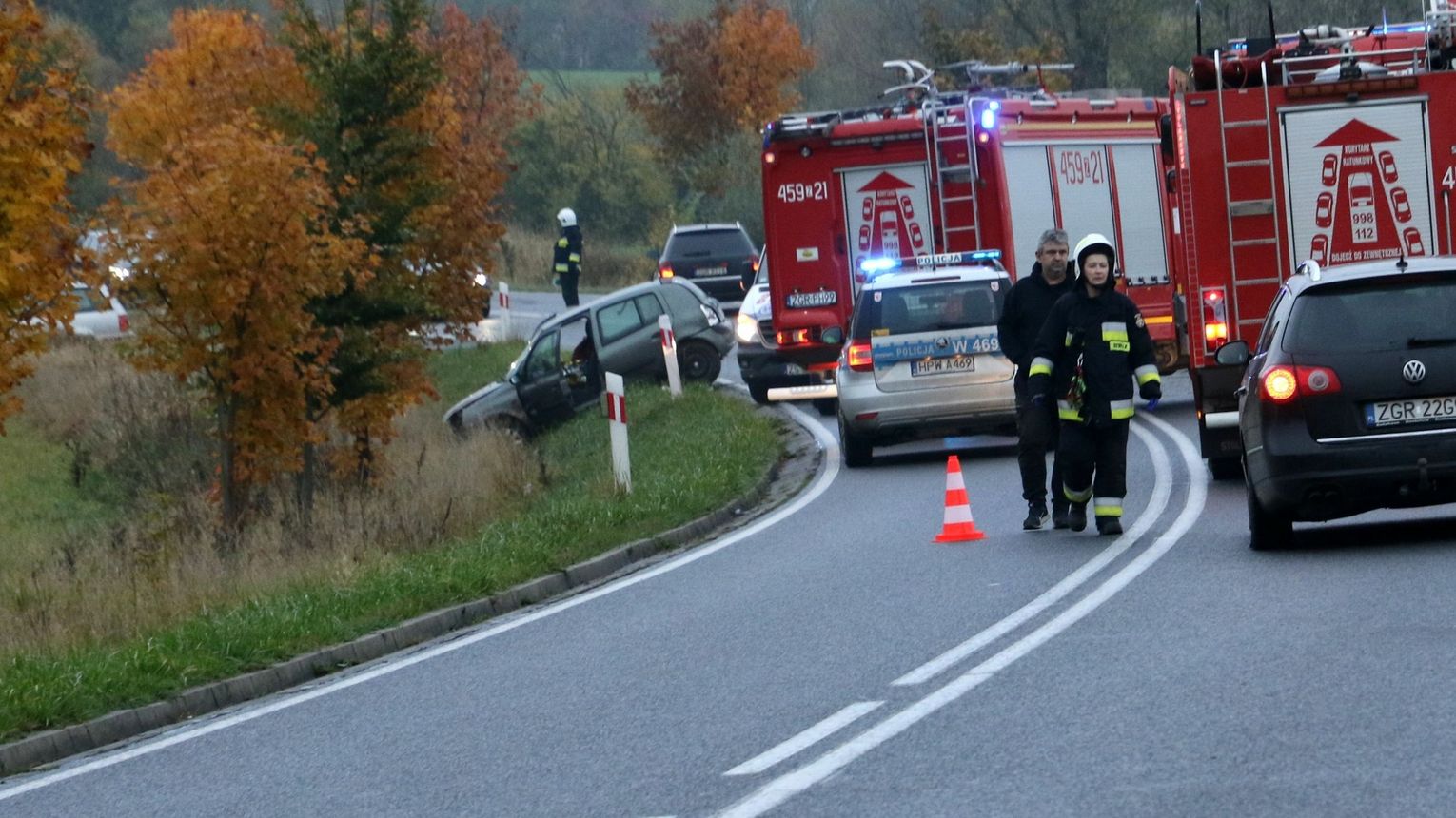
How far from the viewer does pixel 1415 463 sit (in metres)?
11.8

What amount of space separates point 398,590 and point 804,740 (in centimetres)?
568

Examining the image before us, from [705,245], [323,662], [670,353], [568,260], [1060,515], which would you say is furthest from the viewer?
[568,260]

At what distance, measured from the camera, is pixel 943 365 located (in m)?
19.9

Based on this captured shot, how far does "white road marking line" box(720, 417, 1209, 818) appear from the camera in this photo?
7305 mm

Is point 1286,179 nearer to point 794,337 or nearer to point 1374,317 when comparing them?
point 1374,317

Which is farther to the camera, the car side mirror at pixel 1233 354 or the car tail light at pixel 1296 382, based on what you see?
the car side mirror at pixel 1233 354

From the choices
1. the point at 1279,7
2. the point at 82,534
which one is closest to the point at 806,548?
the point at 82,534

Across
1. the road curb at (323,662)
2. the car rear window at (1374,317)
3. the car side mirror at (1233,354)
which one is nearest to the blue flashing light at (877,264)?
the road curb at (323,662)

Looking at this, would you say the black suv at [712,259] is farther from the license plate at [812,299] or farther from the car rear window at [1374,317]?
the car rear window at [1374,317]

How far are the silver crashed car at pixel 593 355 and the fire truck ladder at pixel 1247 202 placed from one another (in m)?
12.9

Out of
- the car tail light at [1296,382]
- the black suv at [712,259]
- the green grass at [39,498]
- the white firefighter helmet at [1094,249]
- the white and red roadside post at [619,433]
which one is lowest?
the green grass at [39,498]

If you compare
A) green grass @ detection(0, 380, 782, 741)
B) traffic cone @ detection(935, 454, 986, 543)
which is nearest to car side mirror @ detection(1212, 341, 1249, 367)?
traffic cone @ detection(935, 454, 986, 543)

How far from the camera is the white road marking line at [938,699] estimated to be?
730cm

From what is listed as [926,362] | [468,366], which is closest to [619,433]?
[926,362]
